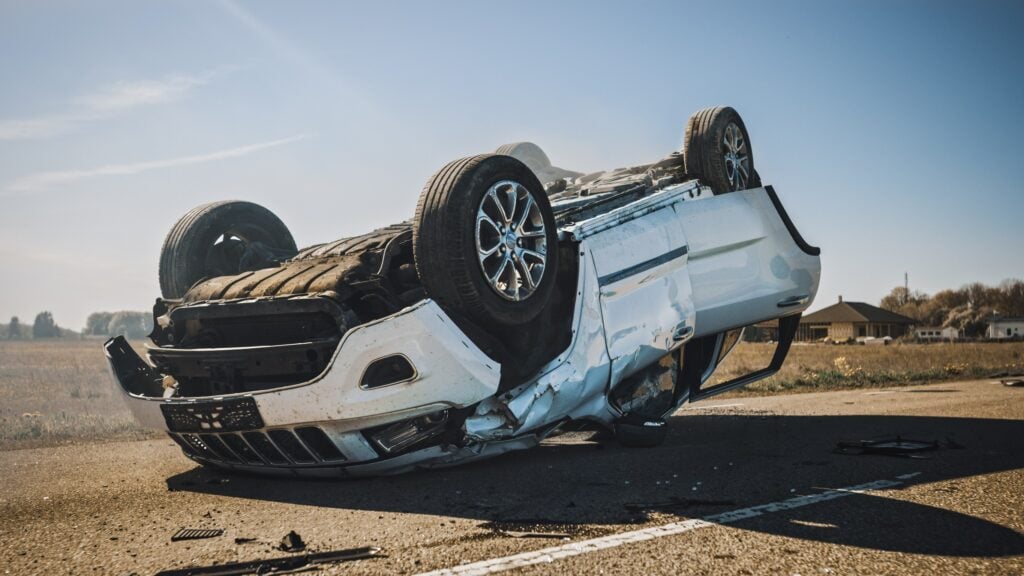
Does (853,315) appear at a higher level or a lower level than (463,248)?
lower

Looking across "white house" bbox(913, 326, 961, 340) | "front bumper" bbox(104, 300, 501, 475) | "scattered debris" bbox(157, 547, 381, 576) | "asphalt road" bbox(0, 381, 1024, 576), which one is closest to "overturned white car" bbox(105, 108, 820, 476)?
"front bumper" bbox(104, 300, 501, 475)

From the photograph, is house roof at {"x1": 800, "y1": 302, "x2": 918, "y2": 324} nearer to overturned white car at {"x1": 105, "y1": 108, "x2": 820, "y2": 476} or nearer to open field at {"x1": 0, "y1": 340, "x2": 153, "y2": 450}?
open field at {"x1": 0, "y1": 340, "x2": 153, "y2": 450}

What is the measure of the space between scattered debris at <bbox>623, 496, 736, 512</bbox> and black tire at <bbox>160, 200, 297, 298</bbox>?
3.38 metres

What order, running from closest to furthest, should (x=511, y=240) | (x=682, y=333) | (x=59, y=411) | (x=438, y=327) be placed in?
(x=438, y=327) < (x=511, y=240) < (x=682, y=333) < (x=59, y=411)

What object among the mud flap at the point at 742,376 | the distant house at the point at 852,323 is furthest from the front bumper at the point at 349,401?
the distant house at the point at 852,323

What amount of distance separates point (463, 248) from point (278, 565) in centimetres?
198

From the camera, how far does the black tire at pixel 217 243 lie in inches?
230

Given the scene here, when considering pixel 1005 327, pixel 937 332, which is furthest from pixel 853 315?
pixel 1005 327

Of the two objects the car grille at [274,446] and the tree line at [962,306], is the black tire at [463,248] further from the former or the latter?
the tree line at [962,306]

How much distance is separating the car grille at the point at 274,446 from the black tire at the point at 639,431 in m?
2.03

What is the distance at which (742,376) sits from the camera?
731 cm

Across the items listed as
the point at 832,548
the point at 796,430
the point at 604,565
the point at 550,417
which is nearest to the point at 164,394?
the point at 550,417

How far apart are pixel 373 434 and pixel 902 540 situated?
2.62 meters

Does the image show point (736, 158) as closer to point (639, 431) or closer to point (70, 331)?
point (639, 431)
